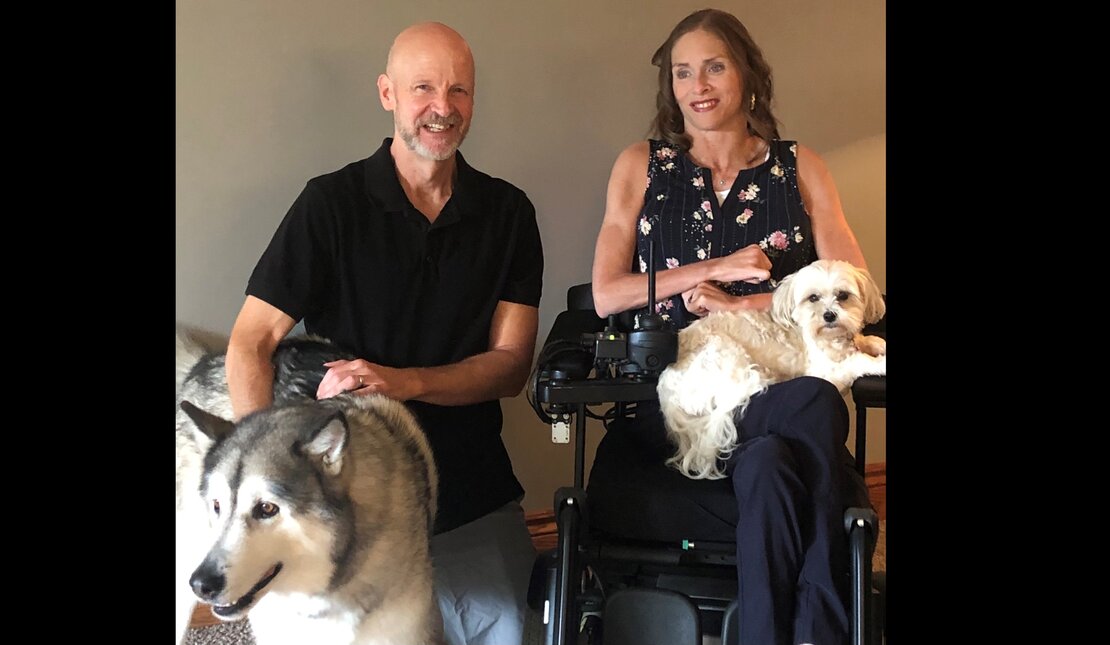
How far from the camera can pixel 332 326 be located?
1.60 meters

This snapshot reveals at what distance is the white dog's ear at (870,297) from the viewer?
64.5 inches

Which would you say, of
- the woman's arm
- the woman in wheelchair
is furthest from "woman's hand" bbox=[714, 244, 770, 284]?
the woman's arm

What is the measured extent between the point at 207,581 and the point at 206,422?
27cm

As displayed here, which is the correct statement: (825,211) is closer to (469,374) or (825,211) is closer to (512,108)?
(512,108)

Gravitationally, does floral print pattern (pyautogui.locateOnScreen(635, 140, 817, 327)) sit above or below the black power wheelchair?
above

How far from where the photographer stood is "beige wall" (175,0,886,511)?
1.54 meters

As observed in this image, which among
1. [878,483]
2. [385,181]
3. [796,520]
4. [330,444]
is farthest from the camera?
[878,483]

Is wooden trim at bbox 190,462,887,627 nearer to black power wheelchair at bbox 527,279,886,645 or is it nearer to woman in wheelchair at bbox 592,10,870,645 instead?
black power wheelchair at bbox 527,279,886,645

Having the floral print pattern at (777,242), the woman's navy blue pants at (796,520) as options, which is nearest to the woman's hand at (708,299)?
the floral print pattern at (777,242)

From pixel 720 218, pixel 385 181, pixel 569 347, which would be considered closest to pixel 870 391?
pixel 720 218

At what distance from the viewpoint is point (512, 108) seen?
5.58 feet

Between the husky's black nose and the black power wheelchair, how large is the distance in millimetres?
547

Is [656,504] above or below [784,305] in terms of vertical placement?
below
